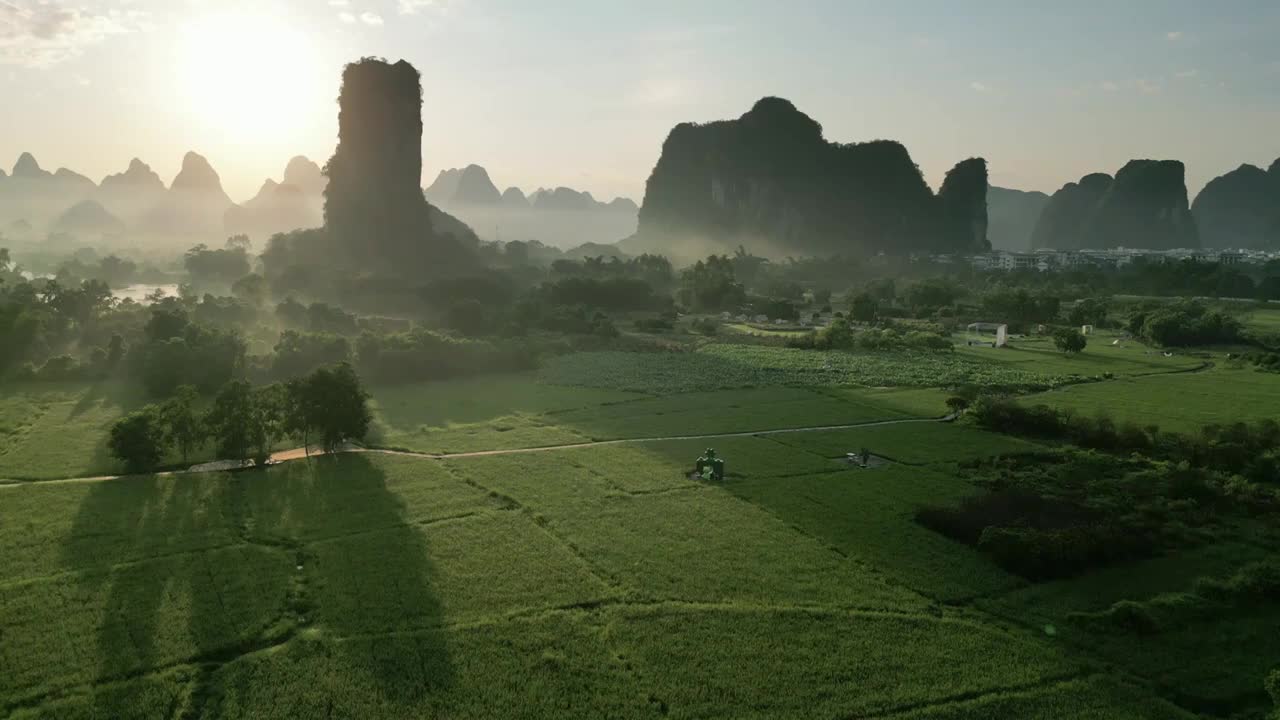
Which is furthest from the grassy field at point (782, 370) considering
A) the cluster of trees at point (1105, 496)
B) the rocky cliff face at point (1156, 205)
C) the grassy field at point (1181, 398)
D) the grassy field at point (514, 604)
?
the rocky cliff face at point (1156, 205)

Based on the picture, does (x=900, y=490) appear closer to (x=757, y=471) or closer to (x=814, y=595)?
(x=757, y=471)

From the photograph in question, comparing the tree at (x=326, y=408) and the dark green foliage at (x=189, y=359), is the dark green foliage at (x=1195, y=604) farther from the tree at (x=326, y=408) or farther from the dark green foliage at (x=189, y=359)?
the dark green foliage at (x=189, y=359)

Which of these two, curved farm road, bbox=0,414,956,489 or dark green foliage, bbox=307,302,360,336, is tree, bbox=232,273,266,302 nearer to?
dark green foliage, bbox=307,302,360,336

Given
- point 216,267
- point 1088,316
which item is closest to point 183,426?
point 1088,316

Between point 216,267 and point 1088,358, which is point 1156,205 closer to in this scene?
point 1088,358

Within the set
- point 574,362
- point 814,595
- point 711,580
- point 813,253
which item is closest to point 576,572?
point 711,580

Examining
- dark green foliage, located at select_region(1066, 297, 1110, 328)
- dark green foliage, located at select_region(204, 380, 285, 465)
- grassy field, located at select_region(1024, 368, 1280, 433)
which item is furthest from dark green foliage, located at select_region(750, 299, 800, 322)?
dark green foliage, located at select_region(204, 380, 285, 465)
